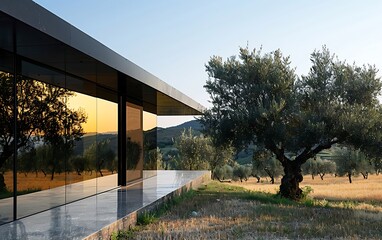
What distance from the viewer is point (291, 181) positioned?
17359mm

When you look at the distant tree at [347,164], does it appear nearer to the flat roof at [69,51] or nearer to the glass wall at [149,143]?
the glass wall at [149,143]

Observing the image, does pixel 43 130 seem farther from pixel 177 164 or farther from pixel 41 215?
pixel 177 164

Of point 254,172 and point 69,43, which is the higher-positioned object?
point 69,43

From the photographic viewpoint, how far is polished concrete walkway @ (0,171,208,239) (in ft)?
23.7

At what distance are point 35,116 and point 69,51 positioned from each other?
179 centimetres

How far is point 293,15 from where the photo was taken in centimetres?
1445

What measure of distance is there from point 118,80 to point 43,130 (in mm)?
3688

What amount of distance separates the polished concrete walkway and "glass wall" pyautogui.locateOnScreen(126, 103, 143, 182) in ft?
14.2

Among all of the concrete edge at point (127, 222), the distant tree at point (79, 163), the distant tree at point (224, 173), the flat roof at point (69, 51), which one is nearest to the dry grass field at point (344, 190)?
the concrete edge at point (127, 222)

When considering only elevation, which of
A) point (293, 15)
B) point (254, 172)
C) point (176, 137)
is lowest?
point (254, 172)

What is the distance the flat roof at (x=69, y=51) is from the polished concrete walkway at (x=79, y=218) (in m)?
3.08

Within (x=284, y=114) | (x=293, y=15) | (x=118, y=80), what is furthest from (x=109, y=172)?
(x=293, y=15)

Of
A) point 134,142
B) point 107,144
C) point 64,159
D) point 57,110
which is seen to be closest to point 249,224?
point 64,159

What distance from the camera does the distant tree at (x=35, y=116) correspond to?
29.2 feet
